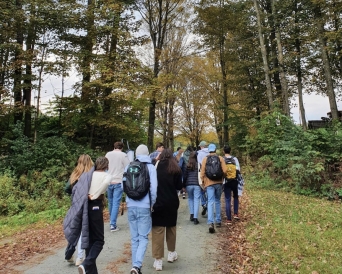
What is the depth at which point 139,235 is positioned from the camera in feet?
16.6

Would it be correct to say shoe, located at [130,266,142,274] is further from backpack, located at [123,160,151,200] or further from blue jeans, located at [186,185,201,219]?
blue jeans, located at [186,185,201,219]

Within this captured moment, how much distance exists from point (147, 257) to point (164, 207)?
4.95ft

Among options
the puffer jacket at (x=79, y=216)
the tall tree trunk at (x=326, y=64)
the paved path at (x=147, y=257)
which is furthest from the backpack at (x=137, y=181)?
the tall tree trunk at (x=326, y=64)

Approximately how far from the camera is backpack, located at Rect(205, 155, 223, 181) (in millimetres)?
7543

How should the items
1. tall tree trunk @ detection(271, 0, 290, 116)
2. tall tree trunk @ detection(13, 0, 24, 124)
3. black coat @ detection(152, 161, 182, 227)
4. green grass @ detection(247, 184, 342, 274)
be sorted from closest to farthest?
black coat @ detection(152, 161, 182, 227) → green grass @ detection(247, 184, 342, 274) → tall tree trunk @ detection(13, 0, 24, 124) → tall tree trunk @ detection(271, 0, 290, 116)

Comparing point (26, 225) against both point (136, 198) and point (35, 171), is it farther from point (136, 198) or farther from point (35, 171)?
point (136, 198)

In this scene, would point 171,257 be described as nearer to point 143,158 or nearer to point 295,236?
point 143,158

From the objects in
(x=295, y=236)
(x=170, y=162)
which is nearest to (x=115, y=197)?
(x=170, y=162)

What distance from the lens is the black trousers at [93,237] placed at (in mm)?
4609

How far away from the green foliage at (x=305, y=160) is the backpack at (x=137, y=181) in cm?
922

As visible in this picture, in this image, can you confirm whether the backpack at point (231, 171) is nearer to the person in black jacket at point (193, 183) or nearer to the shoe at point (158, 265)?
the person in black jacket at point (193, 183)

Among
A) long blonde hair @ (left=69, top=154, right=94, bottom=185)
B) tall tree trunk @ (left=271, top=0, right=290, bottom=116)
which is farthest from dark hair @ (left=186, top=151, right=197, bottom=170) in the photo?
tall tree trunk @ (left=271, top=0, right=290, bottom=116)

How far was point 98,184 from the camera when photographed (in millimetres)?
4777

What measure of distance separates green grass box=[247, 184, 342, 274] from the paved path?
965mm
